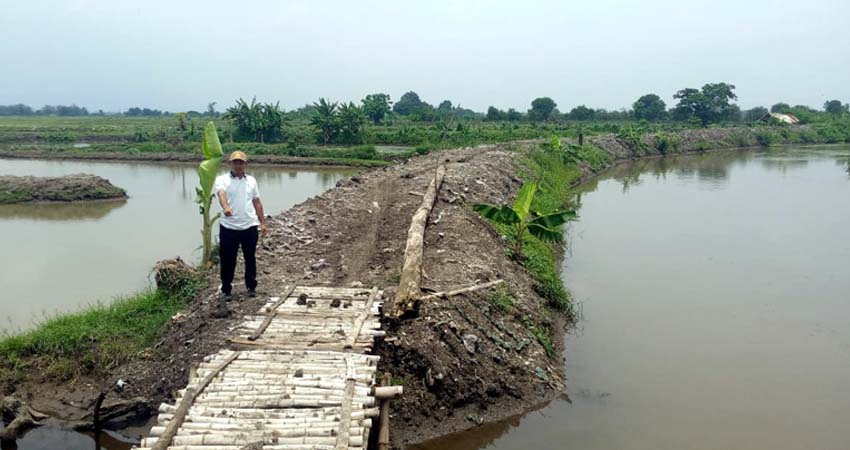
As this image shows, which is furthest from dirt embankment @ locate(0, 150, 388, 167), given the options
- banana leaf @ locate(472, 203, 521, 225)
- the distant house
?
the distant house

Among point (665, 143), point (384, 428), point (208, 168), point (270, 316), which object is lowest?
point (384, 428)

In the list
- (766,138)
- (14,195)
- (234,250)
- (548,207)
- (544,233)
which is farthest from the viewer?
(766,138)

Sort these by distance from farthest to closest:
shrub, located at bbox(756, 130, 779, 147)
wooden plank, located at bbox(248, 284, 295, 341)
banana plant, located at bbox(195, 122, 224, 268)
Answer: shrub, located at bbox(756, 130, 779, 147)
banana plant, located at bbox(195, 122, 224, 268)
wooden plank, located at bbox(248, 284, 295, 341)

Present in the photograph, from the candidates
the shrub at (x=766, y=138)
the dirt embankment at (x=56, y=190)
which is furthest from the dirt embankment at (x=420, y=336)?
the shrub at (x=766, y=138)

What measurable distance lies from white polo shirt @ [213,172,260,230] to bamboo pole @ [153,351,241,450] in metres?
1.85

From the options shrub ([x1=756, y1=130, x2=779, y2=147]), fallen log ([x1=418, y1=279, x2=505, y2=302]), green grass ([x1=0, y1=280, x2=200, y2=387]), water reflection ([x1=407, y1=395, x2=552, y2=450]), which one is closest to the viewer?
water reflection ([x1=407, y1=395, x2=552, y2=450])

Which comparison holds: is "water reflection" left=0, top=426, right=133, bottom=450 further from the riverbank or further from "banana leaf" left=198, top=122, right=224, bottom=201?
the riverbank

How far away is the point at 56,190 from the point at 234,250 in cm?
1491

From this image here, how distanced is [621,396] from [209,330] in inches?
160

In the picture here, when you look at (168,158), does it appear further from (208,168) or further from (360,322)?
(360,322)

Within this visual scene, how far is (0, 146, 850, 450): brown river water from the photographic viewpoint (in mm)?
5535

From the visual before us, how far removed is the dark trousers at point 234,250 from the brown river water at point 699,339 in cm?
183

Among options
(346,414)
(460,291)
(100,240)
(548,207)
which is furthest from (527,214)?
(100,240)

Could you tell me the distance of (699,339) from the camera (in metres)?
7.55
